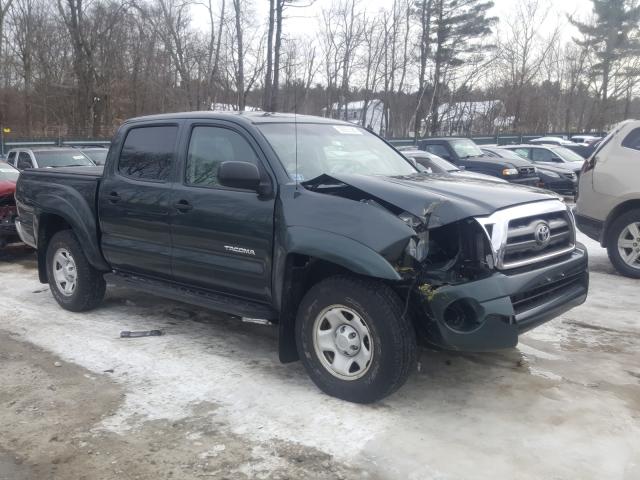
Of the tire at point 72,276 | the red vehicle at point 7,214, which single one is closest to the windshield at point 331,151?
the tire at point 72,276

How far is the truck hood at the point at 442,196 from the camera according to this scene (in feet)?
11.9

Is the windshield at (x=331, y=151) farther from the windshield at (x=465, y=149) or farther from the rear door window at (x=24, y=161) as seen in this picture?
the windshield at (x=465, y=149)

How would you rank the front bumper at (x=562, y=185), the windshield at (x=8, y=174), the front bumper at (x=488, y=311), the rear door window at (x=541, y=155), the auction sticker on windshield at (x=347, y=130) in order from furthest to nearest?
the rear door window at (x=541, y=155) < the front bumper at (x=562, y=185) < the windshield at (x=8, y=174) < the auction sticker on windshield at (x=347, y=130) < the front bumper at (x=488, y=311)

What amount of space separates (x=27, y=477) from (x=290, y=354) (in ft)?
5.80

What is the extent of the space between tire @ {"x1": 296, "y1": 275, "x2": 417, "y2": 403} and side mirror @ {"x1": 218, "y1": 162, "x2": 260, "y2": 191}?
33.6 inches

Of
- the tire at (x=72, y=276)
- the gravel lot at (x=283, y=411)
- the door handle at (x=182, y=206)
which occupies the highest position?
the door handle at (x=182, y=206)

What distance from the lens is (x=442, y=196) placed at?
12.4 feet

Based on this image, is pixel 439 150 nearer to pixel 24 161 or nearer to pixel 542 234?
pixel 24 161

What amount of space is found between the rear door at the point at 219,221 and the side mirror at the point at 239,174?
183 mm

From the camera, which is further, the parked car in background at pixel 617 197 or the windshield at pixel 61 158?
the windshield at pixel 61 158

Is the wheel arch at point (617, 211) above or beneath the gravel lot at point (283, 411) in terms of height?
above

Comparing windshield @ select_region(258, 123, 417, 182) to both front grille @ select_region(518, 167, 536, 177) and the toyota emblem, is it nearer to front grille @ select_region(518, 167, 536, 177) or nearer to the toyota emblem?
the toyota emblem

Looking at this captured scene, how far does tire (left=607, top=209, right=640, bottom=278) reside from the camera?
7492mm

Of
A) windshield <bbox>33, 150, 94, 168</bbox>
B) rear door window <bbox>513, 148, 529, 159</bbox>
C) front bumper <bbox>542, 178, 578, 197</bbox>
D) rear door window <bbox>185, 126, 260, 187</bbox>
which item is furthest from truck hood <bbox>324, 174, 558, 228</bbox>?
rear door window <bbox>513, 148, 529, 159</bbox>
